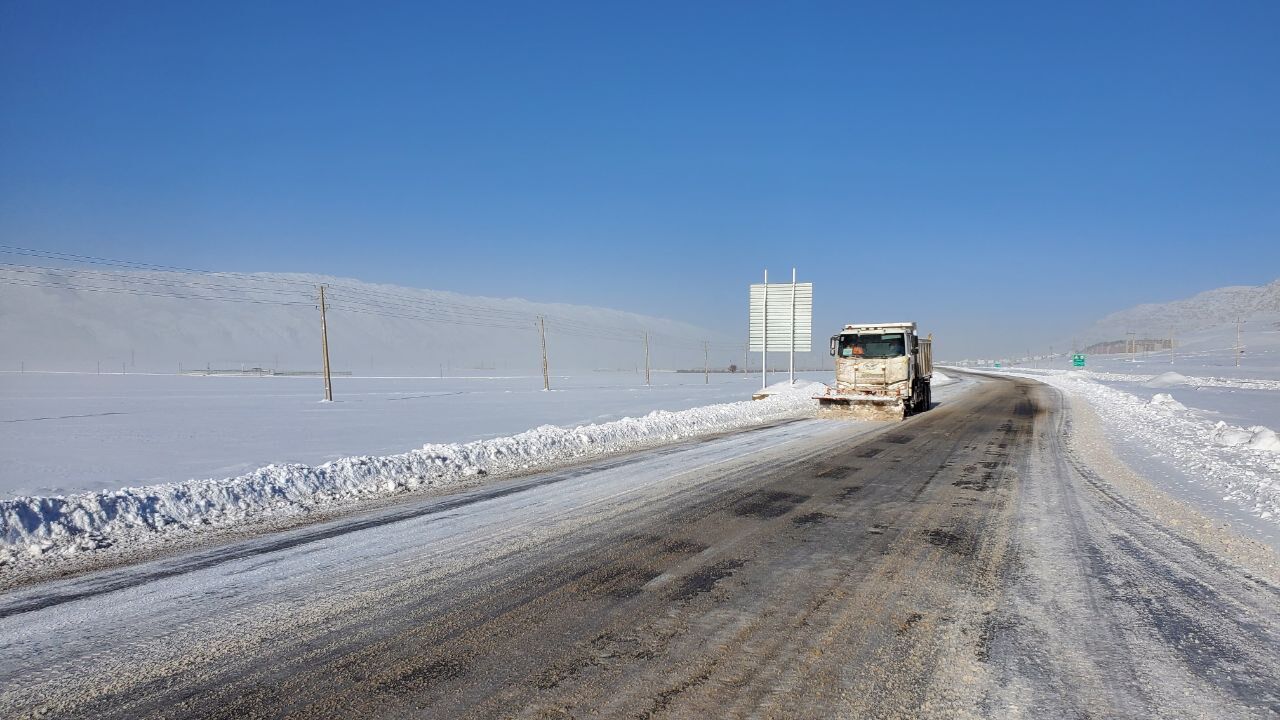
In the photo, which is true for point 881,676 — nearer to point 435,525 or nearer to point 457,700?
point 457,700

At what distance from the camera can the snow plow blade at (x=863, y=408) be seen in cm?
1897

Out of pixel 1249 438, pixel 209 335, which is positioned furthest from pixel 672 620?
pixel 209 335

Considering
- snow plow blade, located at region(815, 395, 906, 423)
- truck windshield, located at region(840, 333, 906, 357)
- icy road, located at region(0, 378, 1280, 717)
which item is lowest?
snow plow blade, located at region(815, 395, 906, 423)

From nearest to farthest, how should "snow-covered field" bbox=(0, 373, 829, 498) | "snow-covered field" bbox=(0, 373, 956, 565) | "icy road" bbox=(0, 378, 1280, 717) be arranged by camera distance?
"icy road" bbox=(0, 378, 1280, 717) → "snow-covered field" bbox=(0, 373, 956, 565) → "snow-covered field" bbox=(0, 373, 829, 498)

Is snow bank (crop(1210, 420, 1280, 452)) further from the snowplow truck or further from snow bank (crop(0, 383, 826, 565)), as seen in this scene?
snow bank (crop(0, 383, 826, 565))

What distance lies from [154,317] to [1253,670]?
661 feet

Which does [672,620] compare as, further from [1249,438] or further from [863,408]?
[863,408]

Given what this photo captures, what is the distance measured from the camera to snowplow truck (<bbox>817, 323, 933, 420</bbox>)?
63.6 ft

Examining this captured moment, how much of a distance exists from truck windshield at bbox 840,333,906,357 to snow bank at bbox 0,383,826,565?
1015 cm

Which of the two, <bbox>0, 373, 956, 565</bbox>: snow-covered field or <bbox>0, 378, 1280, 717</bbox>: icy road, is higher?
<bbox>0, 378, 1280, 717</bbox>: icy road

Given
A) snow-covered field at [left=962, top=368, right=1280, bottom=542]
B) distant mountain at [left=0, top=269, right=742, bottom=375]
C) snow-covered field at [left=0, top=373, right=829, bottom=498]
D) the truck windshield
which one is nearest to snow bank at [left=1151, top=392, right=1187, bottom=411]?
snow-covered field at [left=962, top=368, right=1280, bottom=542]

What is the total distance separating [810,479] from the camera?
897 cm

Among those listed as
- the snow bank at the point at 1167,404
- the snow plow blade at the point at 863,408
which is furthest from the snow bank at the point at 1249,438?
the snow bank at the point at 1167,404

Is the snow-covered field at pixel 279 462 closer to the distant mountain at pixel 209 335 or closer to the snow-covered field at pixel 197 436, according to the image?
the snow-covered field at pixel 197 436
